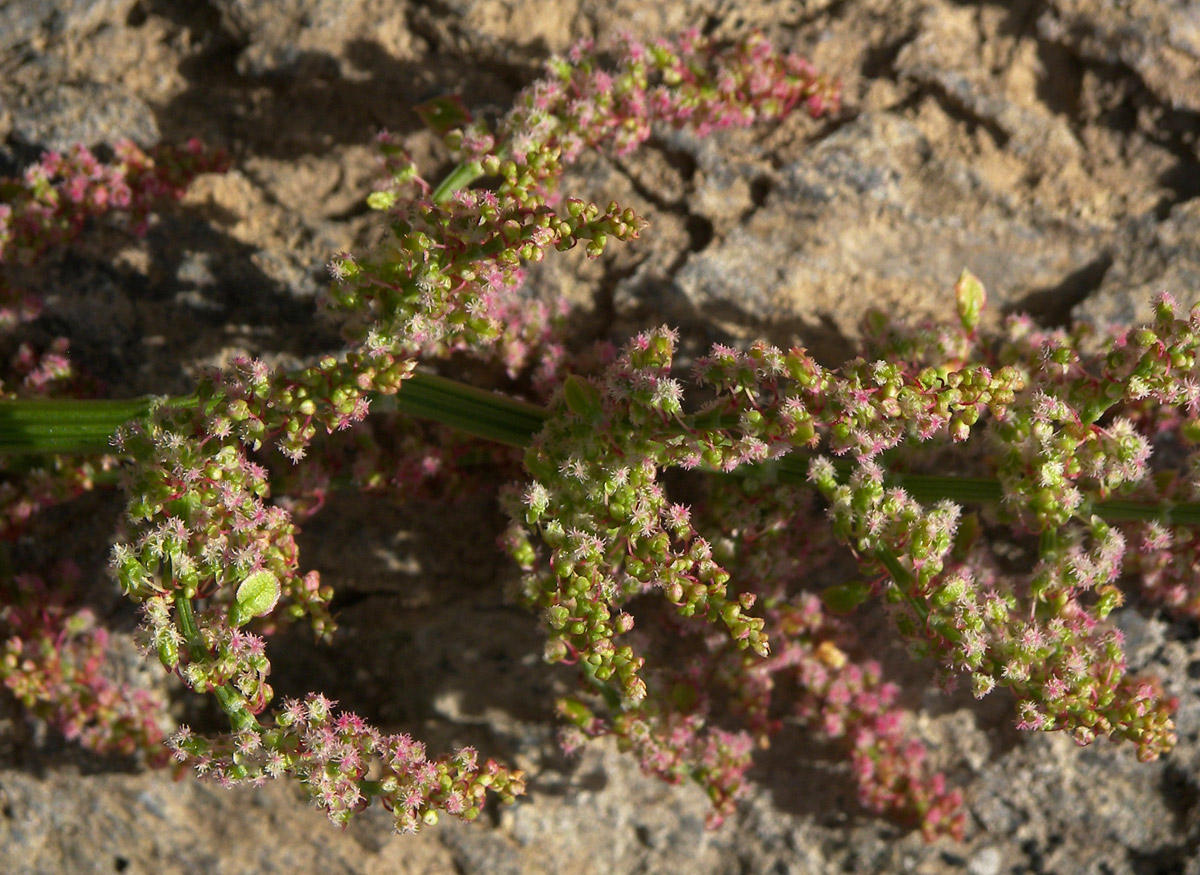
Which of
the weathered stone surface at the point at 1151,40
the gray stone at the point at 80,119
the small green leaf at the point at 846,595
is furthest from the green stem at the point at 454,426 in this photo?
the weathered stone surface at the point at 1151,40

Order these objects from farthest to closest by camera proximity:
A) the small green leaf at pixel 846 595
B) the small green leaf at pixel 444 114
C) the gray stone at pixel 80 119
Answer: the gray stone at pixel 80 119 < the small green leaf at pixel 444 114 < the small green leaf at pixel 846 595

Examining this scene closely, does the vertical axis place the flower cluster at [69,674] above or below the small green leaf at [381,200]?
below

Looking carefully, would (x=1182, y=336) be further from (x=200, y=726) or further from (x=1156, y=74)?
(x=200, y=726)

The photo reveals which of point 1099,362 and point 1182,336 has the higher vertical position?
point 1099,362

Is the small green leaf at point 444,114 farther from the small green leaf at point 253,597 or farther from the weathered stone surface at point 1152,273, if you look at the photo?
the weathered stone surface at point 1152,273

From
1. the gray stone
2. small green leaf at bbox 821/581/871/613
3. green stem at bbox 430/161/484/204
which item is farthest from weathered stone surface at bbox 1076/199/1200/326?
the gray stone

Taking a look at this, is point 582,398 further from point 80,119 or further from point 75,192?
point 80,119

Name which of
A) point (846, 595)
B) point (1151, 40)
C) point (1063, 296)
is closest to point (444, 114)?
point (846, 595)

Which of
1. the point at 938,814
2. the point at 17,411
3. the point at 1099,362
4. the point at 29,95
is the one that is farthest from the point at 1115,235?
the point at 29,95
